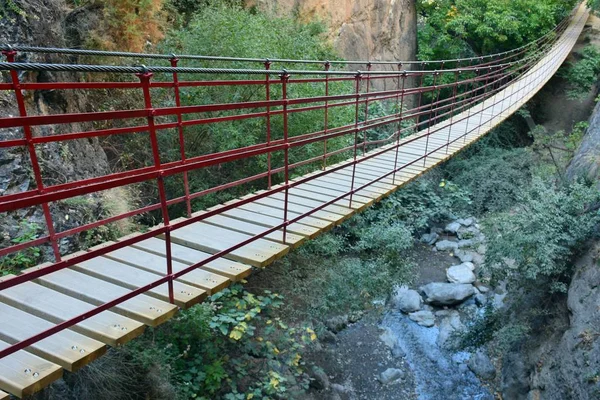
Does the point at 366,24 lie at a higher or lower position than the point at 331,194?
higher

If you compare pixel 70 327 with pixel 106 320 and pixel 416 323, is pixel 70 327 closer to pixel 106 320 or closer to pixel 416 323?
pixel 106 320

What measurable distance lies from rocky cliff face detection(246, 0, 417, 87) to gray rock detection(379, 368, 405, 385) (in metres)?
6.27

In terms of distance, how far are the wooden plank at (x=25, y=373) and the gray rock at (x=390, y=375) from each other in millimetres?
4046

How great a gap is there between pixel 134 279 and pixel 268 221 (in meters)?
0.97

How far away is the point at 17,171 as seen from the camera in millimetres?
3039

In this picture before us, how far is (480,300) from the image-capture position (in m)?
6.04

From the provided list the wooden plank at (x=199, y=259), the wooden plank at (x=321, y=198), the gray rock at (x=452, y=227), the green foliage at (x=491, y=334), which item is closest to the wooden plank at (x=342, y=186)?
the wooden plank at (x=321, y=198)

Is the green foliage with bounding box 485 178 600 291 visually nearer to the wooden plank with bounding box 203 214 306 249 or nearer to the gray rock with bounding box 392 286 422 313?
the gray rock with bounding box 392 286 422 313

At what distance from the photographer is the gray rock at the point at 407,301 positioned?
5.95 metres

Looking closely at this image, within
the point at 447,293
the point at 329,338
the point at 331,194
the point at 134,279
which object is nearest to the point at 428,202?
the point at 447,293

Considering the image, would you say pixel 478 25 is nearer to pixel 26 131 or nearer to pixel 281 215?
pixel 281 215

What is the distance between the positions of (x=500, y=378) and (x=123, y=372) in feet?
13.8

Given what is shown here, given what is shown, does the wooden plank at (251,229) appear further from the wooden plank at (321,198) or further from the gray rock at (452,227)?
the gray rock at (452,227)

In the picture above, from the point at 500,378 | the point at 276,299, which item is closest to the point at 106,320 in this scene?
the point at 276,299
